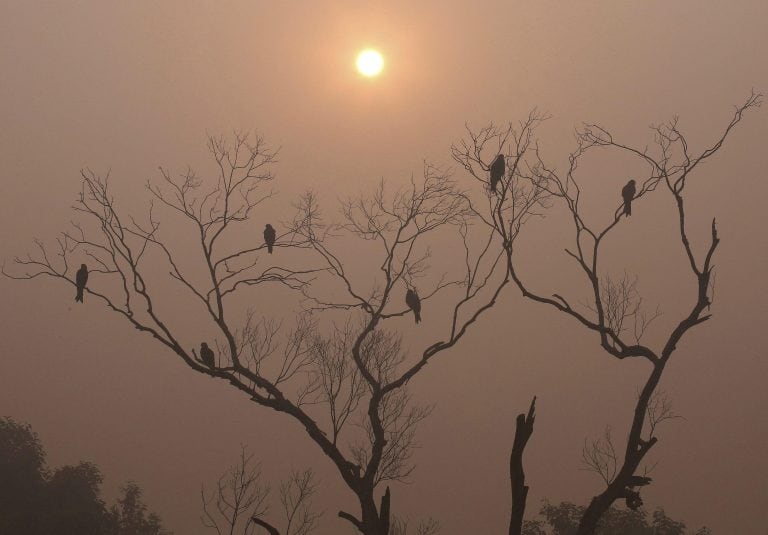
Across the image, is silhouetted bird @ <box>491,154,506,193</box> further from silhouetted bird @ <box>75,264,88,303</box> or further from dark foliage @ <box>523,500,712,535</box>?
dark foliage @ <box>523,500,712,535</box>

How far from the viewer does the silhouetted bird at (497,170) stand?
30.7 ft

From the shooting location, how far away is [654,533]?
24172mm

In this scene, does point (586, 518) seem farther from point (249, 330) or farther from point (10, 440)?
point (10, 440)

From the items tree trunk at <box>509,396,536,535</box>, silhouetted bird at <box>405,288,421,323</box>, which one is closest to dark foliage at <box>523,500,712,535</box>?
silhouetted bird at <box>405,288,421,323</box>

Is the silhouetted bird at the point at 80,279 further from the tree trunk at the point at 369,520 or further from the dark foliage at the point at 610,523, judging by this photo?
the dark foliage at the point at 610,523

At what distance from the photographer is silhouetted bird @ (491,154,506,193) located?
9367mm

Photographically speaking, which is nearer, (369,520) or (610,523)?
(369,520)

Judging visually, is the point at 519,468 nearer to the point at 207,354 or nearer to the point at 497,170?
the point at 497,170

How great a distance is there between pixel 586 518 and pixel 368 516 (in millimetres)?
2551

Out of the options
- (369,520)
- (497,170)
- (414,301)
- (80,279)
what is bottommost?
(369,520)

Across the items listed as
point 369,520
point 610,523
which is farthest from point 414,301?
point 610,523

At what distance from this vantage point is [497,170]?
9.50 m

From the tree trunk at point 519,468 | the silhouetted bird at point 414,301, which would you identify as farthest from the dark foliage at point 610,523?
the tree trunk at point 519,468

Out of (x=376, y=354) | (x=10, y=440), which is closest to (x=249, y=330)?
(x=376, y=354)
